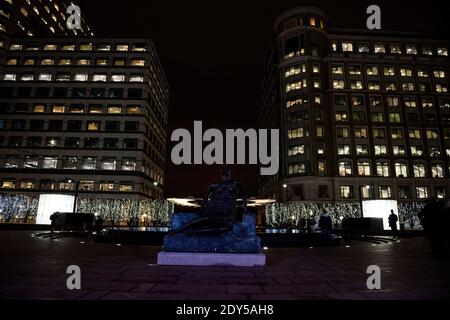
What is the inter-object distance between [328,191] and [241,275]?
165 ft

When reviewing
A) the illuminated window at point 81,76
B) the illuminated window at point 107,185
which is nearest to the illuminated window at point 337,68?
the illuminated window at point 107,185

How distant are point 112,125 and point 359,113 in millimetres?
48908

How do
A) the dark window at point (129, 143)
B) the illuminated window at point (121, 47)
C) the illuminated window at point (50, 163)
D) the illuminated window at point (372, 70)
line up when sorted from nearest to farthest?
the illuminated window at point (50, 163), the dark window at point (129, 143), the illuminated window at point (121, 47), the illuminated window at point (372, 70)

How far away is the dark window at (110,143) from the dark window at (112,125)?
224 centimetres

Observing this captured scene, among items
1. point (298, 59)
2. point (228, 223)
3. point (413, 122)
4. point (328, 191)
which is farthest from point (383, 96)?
point (228, 223)

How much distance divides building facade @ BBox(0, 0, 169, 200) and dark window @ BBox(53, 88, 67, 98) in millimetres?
180

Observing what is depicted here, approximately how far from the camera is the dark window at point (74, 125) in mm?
53469

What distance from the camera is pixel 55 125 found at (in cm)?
5338

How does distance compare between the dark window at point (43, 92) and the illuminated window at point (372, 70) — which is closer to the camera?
the dark window at point (43, 92)

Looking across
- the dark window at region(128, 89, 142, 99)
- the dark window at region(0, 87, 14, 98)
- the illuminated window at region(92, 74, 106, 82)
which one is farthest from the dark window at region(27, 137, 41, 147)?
the dark window at region(128, 89, 142, 99)

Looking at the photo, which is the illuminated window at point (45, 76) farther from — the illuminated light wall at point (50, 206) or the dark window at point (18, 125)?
the illuminated light wall at point (50, 206)

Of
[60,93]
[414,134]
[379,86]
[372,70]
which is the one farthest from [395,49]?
[60,93]
